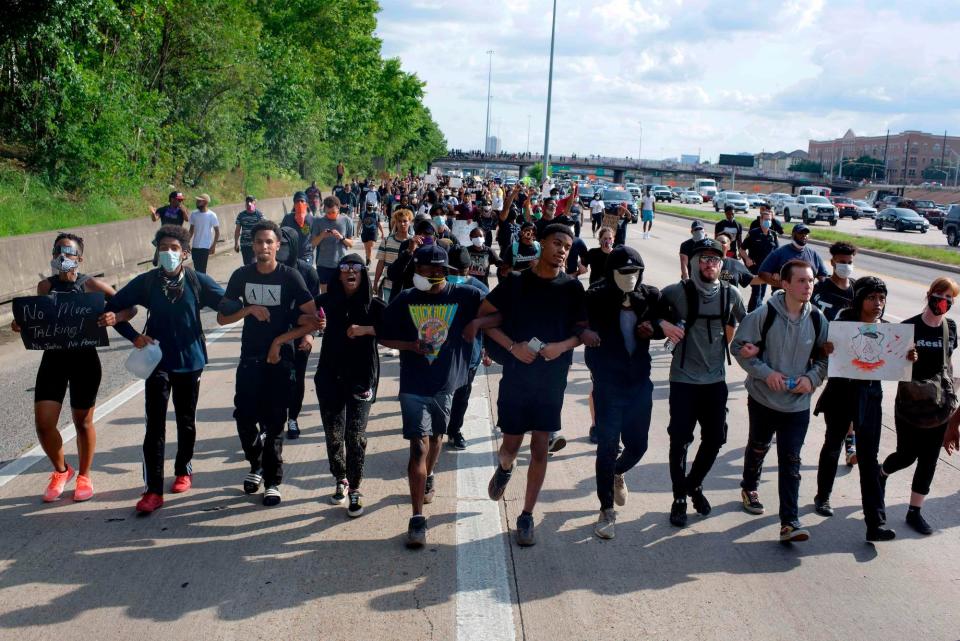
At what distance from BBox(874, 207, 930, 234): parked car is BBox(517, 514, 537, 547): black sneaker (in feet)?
160

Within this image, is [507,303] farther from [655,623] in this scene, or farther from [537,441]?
[655,623]

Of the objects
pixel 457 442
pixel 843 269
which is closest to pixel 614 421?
pixel 457 442

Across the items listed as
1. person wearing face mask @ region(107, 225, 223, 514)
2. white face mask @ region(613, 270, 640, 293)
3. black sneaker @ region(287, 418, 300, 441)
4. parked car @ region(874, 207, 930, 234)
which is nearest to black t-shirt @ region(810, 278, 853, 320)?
white face mask @ region(613, 270, 640, 293)

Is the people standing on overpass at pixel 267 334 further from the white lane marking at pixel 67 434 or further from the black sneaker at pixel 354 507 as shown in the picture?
the white lane marking at pixel 67 434

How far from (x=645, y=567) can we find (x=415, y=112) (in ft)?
257

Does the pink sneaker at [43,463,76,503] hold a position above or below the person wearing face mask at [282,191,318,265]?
below

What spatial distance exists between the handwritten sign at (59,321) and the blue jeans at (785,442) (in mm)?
4124

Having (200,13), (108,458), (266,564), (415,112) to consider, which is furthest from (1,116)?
(415,112)

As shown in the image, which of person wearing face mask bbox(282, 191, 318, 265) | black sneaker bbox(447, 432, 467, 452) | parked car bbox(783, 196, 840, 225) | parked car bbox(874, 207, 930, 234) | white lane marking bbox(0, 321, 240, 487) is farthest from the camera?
parked car bbox(783, 196, 840, 225)

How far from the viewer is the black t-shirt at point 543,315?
518 centimetres

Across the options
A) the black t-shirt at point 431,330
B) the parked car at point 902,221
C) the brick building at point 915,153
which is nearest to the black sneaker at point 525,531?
the black t-shirt at point 431,330

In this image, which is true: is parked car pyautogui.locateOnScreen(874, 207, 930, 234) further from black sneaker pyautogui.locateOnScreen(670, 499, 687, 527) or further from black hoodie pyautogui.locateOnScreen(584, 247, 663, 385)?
black hoodie pyautogui.locateOnScreen(584, 247, 663, 385)

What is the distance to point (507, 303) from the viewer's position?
5.27m

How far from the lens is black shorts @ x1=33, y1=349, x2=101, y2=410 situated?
18.9 feet
